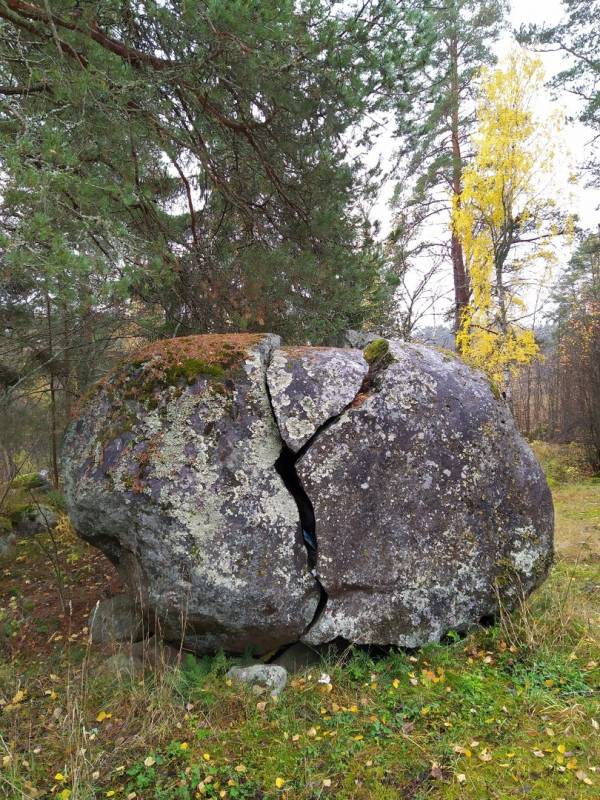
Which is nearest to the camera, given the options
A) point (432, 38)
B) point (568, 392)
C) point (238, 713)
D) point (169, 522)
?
point (238, 713)

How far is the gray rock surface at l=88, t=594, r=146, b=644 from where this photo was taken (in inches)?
144

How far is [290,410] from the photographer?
3504 millimetres

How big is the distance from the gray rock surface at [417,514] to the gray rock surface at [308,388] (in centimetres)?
13

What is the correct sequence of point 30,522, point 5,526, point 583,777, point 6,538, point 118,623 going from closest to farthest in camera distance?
1. point 583,777
2. point 118,623
3. point 6,538
4. point 5,526
5. point 30,522

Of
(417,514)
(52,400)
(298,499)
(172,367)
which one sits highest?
(172,367)

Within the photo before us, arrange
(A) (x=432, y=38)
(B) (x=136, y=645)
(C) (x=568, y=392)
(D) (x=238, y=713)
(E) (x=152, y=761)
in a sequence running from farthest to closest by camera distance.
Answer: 1. (C) (x=568, y=392)
2. (A) (x=432, y=38)
3. (B) (x=136, y=645)
4. (D) (x=238, y=713)
5. (E) (x=152, y=761)

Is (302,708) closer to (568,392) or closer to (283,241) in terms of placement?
(283,241)

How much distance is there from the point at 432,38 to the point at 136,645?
577cm

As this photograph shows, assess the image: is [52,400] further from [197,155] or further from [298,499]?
[298,499]

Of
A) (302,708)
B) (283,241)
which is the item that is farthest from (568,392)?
(302,708)

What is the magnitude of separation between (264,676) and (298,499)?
1172 mm

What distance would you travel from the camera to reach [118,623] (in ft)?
12.7

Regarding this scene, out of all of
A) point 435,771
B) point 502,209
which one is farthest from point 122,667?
point 502,209

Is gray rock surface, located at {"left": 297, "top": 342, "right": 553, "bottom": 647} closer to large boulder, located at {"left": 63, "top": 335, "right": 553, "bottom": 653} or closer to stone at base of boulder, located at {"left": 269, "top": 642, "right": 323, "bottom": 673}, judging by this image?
large boulder, located at {"left": 63, "top": 335, "right": 553, "bottom": 653}
